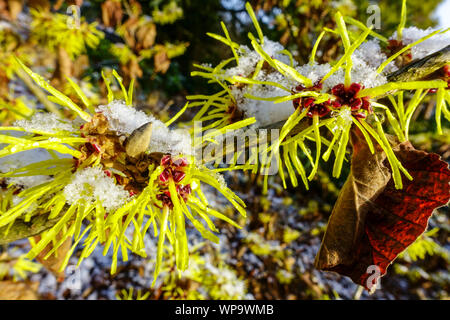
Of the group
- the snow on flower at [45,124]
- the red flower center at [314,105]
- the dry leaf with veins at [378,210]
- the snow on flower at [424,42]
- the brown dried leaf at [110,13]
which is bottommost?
the dry leaf with veins at [378,210]

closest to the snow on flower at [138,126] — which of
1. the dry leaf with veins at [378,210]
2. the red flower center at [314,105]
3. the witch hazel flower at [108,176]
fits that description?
the witch hazel flower at [108,176]

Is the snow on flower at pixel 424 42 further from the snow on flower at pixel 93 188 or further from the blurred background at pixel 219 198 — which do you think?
the blurred background at pixel 219 198

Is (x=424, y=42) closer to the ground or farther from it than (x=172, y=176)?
farther from it

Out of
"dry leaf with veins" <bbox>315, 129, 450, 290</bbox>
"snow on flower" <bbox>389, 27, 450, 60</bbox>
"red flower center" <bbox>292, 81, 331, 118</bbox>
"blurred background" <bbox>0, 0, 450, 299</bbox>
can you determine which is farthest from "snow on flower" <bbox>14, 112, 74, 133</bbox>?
"blurred background" <bbox>0, 0, 450, 299</bbox>

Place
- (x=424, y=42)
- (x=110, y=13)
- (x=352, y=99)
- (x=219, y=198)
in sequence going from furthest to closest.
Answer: (x=219, y=198) < (x=110, y=13) < (x=424, y=42) < (x=352, y=99)

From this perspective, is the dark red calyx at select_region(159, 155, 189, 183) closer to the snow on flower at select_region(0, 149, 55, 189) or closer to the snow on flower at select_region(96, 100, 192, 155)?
the snow on flower at select_region(96, 100, 192, 155)

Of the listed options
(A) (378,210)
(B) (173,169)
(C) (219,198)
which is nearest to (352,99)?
(A) (378,210)

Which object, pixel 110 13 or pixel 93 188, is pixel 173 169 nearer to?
pixel 93 188
